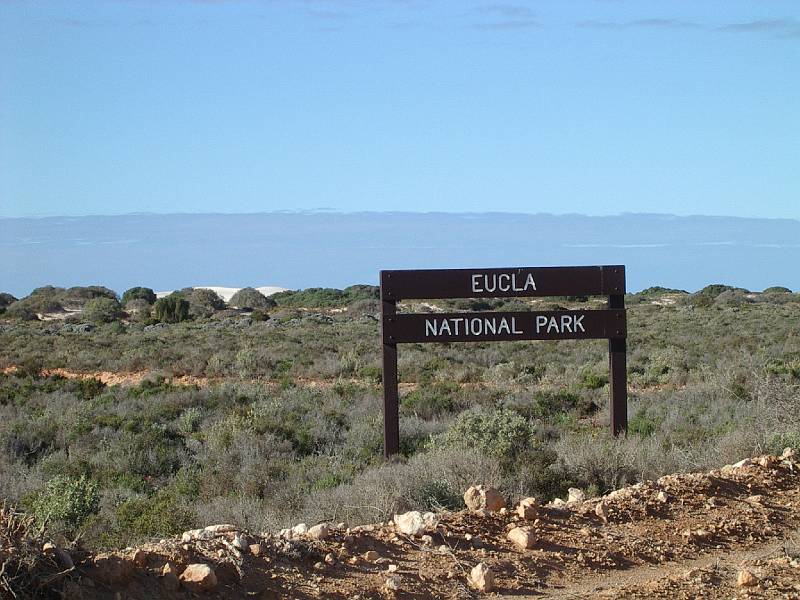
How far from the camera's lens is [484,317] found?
11.2m

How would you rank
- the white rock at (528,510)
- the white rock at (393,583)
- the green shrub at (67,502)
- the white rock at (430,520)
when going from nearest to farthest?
the white rock at (393,583) < the white rock at (430,520) < the white rock at (528,510) < the green shrub at (67,502)

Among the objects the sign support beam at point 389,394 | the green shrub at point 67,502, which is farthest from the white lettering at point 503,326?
the green shrub at point 67,502

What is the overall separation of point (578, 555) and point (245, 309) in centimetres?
5591

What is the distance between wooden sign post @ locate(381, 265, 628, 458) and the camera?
437 inches

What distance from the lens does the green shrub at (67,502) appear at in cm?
831

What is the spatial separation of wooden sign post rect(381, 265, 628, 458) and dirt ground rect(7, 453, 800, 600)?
13.3ft

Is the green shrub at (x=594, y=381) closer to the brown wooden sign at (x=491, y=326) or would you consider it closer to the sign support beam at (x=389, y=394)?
the brown wooden sign at (x=491, y=326)

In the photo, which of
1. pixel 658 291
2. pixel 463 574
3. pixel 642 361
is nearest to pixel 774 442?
pixel 463 574

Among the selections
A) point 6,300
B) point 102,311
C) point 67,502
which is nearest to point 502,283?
point 67,502

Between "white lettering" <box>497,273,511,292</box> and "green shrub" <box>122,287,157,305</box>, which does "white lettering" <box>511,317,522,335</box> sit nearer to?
"white lettering" <box>497,273,511,292</box>

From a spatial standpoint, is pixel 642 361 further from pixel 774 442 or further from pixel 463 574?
pixel 463 574

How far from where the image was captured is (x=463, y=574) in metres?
5.59

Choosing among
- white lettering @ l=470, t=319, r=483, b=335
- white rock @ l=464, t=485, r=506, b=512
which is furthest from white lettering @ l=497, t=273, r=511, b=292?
white rock @ l=464, t=485, r=506, b=512

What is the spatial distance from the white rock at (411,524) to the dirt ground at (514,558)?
0.08 meters
